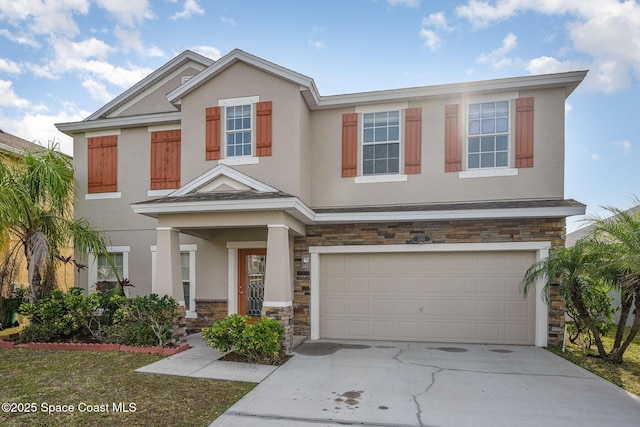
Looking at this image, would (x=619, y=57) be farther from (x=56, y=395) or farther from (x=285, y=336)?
(x=56, y=395)

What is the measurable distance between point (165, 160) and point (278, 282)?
528cm

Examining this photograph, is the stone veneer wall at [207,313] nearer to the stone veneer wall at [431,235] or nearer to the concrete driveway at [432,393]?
the stone veneer wall at [431,235]

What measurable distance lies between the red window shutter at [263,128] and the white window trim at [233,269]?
2.32m

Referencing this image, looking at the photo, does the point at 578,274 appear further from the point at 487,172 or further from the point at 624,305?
the point at 487,172

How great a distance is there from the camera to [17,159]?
10727 mm

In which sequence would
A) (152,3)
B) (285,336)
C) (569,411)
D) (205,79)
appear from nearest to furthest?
(569,411) → (285,336) → (205,79) → (152,3)

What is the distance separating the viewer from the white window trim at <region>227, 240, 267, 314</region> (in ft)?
32.4

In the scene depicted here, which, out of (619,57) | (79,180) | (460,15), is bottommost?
(79,180)

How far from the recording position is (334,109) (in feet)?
32.0

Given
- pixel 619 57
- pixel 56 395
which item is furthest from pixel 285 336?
pixel 619 57

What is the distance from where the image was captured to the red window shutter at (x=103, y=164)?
36.0 ft

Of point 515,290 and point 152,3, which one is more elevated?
point 152,3

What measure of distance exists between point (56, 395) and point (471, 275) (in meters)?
8.22

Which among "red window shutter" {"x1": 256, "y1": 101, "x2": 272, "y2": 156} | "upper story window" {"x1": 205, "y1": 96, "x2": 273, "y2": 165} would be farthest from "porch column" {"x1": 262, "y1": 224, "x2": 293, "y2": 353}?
"upper story window" {"x1": 205, "y1": 96, "x2": 273, "y2": 165}
